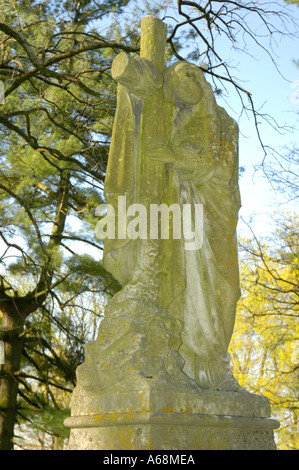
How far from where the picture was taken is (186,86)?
3674mm

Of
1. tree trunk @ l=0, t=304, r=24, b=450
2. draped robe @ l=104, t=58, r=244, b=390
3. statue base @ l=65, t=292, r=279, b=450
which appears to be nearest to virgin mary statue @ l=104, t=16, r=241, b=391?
draped robe @ l=104, t=58, r=244, b=390

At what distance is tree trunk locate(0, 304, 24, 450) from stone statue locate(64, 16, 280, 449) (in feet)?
17.4

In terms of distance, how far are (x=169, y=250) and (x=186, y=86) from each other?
109cm

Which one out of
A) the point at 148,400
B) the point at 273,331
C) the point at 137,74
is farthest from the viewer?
the point at 273,331

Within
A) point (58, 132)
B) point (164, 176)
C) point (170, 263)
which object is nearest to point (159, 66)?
point (164, 176)

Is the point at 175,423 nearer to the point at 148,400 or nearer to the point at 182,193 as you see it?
the point at 148,400

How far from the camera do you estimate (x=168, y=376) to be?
3055mm

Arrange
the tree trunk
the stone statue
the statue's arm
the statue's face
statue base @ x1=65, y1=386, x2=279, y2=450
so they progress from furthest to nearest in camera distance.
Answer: the tree trunk, the statue's face, the statue's arm, the stone statue, statue base @ x1=65, y1=386, x2=279, y2=450

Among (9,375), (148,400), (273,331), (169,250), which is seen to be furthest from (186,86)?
(273,331)

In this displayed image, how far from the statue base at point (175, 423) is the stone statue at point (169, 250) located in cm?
1

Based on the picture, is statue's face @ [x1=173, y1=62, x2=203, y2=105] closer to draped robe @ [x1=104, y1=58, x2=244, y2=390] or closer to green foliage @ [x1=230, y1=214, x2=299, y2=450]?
draped robe @ [x1=104, y1=58, x2=244, y2=390]

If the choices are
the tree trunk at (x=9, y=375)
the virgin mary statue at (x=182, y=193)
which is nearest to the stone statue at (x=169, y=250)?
the virgin mary statue at (x=182, y=193)

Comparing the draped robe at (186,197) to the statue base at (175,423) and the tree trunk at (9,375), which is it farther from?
the tree trunk at (9,375)

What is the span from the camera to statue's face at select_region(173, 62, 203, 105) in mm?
3676
